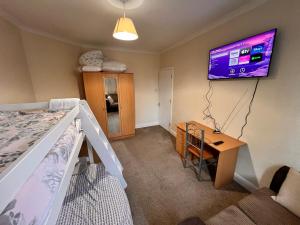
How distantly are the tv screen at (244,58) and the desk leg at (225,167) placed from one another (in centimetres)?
111

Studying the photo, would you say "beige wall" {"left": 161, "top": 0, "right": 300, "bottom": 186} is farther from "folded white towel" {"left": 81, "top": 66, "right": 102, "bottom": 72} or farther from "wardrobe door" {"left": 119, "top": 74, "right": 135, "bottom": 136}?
"folded white towel" {"left": 81, "top": 66, "right": 102, "bottom": 72}

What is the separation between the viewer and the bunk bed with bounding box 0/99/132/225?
1.08ft

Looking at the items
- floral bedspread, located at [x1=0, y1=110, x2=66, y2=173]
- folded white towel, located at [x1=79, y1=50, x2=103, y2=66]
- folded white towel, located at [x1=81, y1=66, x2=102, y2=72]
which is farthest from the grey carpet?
folded white towel, located at [x1=79, y1=50, x2=103, y2=66]

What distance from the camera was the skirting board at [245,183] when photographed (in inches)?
72.3

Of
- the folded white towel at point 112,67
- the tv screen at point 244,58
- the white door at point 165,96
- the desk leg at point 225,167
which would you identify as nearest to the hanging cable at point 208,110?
the tv screen at point 244,58

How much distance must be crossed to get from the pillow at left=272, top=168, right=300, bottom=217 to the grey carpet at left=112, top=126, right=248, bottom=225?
1.88 feet

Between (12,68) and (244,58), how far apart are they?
3286 mm

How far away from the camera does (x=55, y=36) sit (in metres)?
2.53

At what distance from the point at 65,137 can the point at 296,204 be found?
209 cm

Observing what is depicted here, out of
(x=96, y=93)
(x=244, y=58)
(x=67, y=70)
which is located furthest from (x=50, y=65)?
(x=244, y=58)

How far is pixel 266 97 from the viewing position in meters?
1.60

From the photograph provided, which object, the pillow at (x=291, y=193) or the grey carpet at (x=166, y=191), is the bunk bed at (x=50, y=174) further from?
the pillow at (x=291, y=193)

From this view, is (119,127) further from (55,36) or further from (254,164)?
(254,164)

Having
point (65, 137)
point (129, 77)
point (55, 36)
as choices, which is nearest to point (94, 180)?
point (65, 137)
